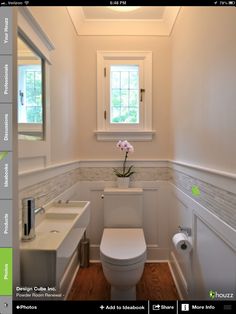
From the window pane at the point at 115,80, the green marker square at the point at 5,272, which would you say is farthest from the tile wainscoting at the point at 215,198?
the window pane at the point at 115,80

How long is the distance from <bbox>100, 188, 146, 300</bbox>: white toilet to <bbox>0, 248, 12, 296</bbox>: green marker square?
2.31 ft

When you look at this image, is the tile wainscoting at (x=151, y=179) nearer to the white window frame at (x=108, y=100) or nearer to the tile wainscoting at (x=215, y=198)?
the tile wainscoting at (x=215, y=198)

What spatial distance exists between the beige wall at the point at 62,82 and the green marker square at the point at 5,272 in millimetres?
679

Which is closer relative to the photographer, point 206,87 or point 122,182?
point 206,87

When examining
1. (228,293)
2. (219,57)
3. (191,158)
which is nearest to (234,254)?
(228,293)

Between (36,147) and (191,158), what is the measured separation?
82 cm

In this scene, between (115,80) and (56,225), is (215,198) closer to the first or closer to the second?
(56,225)

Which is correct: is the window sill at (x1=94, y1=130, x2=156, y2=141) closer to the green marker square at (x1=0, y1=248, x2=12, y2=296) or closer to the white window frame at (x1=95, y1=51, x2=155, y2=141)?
the white window frame at (x1=95, y1=51, x2=155, y2=141)

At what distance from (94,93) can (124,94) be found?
24cm

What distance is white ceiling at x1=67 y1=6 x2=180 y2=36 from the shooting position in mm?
1570

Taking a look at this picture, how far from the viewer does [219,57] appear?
2.83ft

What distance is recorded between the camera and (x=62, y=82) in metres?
1.38

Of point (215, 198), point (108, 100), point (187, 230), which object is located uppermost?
point (108, 100)

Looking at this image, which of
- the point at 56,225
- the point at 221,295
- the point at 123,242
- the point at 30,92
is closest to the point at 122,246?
the point at 123,242
